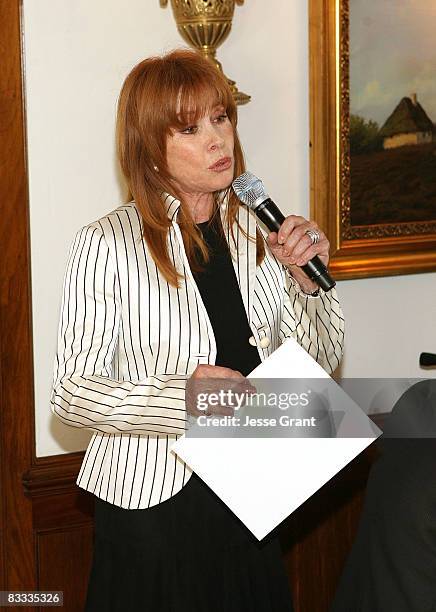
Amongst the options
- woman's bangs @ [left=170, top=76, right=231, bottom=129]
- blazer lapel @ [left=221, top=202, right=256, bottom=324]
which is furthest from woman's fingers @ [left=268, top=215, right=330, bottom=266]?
woman's bangs @ [left=170, top=76, right=231, bottom=129]

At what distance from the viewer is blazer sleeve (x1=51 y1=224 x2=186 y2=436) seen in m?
2.00

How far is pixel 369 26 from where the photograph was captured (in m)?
3.20

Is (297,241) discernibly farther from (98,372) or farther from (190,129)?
(98,372)

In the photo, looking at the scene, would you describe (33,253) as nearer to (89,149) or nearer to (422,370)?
(89,149)

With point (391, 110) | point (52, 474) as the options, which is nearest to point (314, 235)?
point (52, 474)

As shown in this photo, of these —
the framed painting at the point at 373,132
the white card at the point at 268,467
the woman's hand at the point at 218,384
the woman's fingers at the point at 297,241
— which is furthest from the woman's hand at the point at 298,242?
the framed painting at the point at 373,132

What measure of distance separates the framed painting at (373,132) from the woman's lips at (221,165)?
1076mm

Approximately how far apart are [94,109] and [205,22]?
412 mm

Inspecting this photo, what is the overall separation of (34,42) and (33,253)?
1.96 feet

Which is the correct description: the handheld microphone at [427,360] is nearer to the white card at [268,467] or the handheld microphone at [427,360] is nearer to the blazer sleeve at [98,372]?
the white card at [268,467]

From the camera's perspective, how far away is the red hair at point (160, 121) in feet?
7.04

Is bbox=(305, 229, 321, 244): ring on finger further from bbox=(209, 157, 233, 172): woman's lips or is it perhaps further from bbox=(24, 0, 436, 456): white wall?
bbox=(24, 0, 436, 456): white wall

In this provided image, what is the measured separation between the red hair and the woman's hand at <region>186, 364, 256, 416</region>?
0.31m

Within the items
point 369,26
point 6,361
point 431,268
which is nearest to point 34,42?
point 6,361
